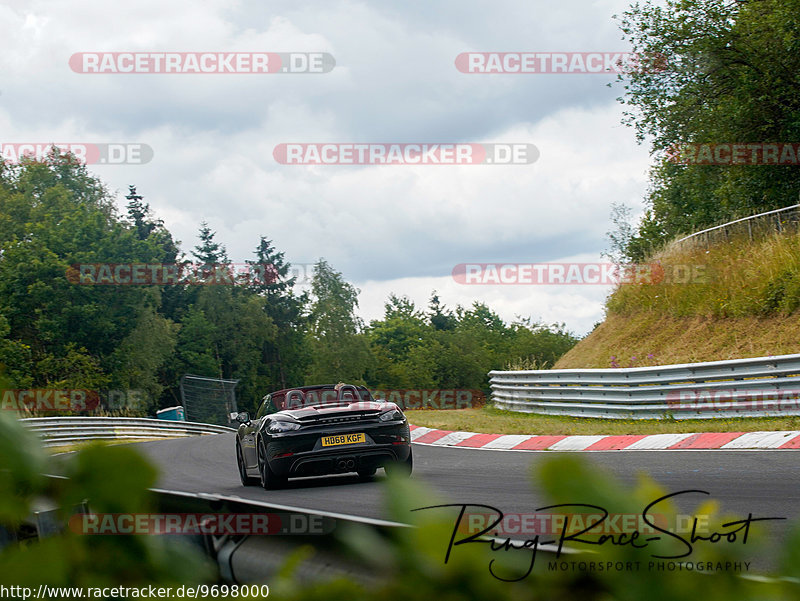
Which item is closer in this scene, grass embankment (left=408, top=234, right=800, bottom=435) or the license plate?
the license plate

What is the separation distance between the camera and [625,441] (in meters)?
11.8

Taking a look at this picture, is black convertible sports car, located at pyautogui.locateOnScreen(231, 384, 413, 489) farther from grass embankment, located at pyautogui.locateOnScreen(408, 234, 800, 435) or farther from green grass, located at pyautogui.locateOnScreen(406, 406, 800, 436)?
grass embankment, located at pyautogui.locateOnScreen(408, 234, 800, 435)

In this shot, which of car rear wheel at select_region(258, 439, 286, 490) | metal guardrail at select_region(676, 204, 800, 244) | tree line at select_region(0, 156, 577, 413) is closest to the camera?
car rear wheel at select_region(258, 439, 286, 490)

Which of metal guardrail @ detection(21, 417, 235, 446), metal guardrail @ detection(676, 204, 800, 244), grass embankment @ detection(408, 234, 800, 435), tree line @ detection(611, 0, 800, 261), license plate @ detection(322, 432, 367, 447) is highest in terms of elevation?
tree line @ detection(611, 0, 800, 261)

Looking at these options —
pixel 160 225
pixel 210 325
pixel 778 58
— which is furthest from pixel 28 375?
pixel 778 58

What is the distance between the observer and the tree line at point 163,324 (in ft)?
169

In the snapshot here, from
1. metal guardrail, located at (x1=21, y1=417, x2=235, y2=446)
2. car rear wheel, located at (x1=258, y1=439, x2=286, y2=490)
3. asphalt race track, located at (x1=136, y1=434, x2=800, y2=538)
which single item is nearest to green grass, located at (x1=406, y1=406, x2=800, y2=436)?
asphalt race track, located at (x1=136, y1=434, x2=800, y2=538)

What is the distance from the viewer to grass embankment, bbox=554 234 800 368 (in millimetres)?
16469

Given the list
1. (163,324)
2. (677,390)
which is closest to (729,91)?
(677,390)

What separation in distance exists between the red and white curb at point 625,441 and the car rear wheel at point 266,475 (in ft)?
10.2

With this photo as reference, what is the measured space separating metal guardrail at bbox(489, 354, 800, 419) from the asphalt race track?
3482 millimetres

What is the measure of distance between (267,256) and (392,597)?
309ft

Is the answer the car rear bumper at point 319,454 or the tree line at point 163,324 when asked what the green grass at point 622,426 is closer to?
the car rear bumper at point 319,454

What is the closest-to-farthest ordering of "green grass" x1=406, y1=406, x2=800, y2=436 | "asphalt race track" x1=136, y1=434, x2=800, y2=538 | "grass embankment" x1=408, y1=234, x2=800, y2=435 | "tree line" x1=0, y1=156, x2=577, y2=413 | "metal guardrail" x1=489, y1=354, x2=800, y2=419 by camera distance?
1. "asphalt race track" x1=136, y1=434, x2=800, y2=538
2. "green grass" x1=406, y1=406, x2=800, y2=436
3. "metal guardrail" x1=489, y1=354, x2=800, y2=419
4. "grass embankment" x1=408, y1=234, x2=800, y2=435
5. "tree line" x1=0, y1=156, x2=577, y2=413
